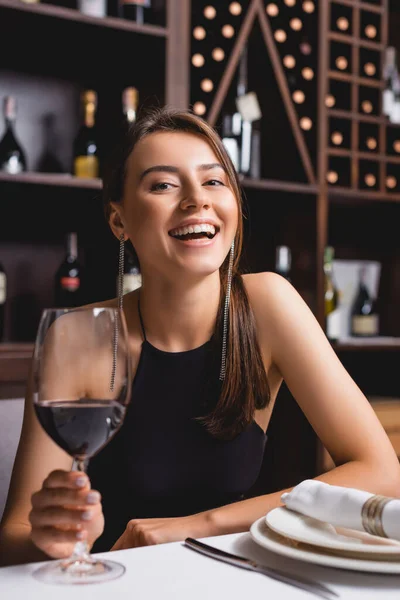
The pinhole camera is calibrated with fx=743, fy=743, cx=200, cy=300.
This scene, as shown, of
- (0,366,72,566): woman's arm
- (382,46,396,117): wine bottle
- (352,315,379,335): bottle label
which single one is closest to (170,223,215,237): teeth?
(0,366,72,566): woman's arm

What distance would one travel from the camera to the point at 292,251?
2.49 metres

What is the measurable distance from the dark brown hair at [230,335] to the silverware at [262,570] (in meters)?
0.54

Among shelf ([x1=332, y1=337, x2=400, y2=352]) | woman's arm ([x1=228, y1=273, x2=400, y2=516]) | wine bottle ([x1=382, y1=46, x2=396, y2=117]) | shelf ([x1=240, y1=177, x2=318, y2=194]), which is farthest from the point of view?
wine bottle ([x1=382, y1=46, x2=396, y2=117])

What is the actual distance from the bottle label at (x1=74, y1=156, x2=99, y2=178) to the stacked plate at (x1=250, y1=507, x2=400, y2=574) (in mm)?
1610

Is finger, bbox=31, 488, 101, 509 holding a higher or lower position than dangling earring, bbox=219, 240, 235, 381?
lower

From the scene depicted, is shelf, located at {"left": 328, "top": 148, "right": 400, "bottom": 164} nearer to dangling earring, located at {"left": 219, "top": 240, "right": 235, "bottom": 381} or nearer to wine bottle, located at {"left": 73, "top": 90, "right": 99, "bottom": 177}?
wine bottle, located at {"left": 73, "top": 90, "right": 99, "bottom": 177}

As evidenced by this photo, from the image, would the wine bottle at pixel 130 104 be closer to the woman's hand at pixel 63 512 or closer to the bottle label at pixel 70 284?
the bottle label at pixel 70 284

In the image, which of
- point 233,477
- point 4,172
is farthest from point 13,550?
point 4,172

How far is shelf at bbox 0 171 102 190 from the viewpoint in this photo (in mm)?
1965

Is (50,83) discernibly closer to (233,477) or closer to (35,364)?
(233,477)

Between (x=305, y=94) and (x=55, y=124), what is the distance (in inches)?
33.1

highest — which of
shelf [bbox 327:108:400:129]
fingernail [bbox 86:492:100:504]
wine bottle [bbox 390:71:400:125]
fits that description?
wine bottle [bbox 390:71:400:125]

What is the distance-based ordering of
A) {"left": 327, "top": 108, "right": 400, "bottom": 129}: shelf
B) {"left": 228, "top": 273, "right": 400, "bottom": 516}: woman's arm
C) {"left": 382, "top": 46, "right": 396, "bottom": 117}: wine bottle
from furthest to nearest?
{"left": 382, "top": 46, "right": 396, "bottom": 117}: wine bottle < {"left": 327, "top": 108, "right": 400, "bottom": 129}: shelf < {"left": 228, "top": 273, "right": 400, "bottom": 516}: woman's arm

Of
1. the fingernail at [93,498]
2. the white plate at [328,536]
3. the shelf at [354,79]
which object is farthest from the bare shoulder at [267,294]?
the shelf at [354,79]
